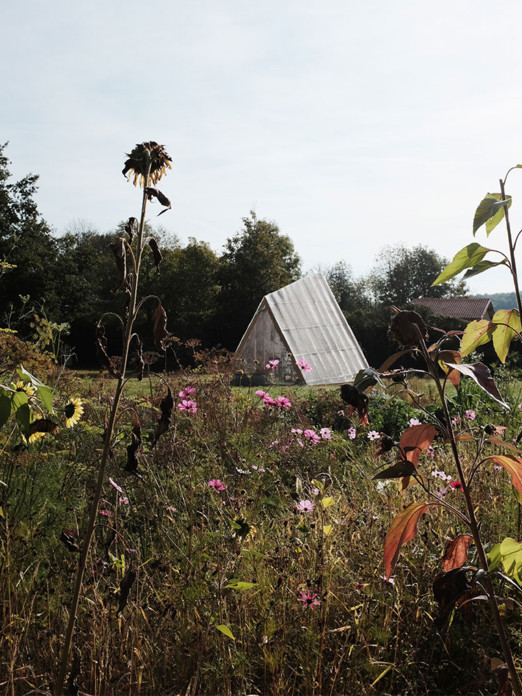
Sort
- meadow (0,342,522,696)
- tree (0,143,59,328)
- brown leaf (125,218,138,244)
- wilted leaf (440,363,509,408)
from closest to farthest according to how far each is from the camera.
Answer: wilted leaf (440,363,509,408)
brown leaf (125,218,138,244)
meadow (0,342,522,696)
tree (0,143,59,328)

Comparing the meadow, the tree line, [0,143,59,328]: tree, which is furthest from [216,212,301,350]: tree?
the meadow

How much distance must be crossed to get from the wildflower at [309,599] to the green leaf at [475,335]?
1164 millimetres

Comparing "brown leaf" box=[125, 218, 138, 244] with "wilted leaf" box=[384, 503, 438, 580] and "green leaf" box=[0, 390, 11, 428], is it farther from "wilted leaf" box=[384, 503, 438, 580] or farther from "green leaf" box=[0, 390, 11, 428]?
"wilted leaf" box=[384, 503, 438, 580]

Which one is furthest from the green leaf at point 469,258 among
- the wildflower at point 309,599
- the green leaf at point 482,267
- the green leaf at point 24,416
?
the wildflower at point 309,599

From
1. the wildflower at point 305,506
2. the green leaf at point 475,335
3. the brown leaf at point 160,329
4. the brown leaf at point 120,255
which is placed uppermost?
the brown leaf at point 120,255

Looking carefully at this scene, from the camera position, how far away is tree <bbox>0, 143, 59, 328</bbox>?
23.8 metres

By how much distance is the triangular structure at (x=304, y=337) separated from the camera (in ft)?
48.8

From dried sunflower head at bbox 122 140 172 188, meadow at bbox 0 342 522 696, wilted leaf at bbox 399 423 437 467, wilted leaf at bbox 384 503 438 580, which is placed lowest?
meadow at bbox 0 342 522 696

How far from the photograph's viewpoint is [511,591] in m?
2.61

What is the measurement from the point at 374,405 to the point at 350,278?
32.8 m

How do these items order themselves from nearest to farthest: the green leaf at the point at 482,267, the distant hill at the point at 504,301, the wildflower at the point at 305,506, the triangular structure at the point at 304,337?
the green leaf at the point at 482,267
the wildflower at the point at 305,506
the triangular structure at the point at 304,337
the distant hill at the point at 504,301

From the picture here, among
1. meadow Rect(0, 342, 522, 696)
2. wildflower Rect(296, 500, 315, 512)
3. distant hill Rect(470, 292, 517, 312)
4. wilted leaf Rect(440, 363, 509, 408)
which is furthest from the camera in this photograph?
distant hill Rect(470, 292, 517, 312)

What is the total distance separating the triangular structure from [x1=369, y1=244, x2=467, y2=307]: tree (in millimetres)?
26901

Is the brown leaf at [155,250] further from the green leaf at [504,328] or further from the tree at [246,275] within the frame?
the tree at [246,275]
